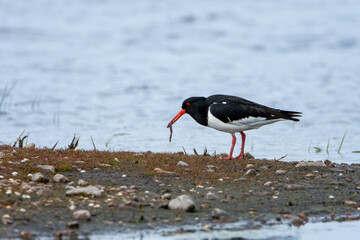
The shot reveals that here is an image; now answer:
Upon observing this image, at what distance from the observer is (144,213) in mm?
7363

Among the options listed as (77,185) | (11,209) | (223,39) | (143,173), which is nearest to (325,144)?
(143,173)

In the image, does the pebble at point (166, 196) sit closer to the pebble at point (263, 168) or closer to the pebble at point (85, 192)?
the pebble at point (85, 192)

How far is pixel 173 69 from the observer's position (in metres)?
22.3

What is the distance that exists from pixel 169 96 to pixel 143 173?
977 centimetres

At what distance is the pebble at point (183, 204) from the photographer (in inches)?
292

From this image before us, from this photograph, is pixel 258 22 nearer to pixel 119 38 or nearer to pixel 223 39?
pixel 223 39

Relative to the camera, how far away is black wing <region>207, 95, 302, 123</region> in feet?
34.5

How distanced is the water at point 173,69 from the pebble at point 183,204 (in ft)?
16.8

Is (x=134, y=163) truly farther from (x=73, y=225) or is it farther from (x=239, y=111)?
(x=73, y=225)

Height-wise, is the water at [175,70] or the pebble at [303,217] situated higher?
the water at [175,70]

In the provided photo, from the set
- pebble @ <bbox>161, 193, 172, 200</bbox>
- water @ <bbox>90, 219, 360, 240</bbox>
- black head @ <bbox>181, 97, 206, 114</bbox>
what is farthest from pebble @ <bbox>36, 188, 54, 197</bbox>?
black head @ <bbox>181, 97, 206, 114</bbox>

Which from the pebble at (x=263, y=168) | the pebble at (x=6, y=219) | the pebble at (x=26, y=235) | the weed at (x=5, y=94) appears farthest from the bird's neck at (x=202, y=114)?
the weed at (x=5, y=94)

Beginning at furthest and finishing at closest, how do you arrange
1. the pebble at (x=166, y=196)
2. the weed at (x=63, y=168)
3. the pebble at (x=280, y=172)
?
the pebble at (x=280, y=172), the weed at (x=63, y=168), the pebble at (x=166, y=196)

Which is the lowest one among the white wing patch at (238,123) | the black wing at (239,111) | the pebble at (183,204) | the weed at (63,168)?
the pebble at (183,204)
